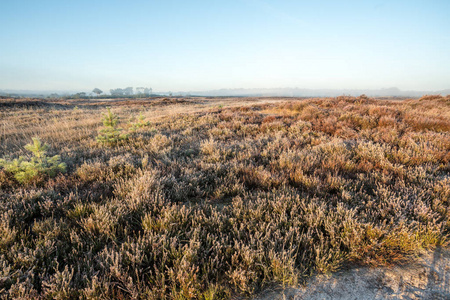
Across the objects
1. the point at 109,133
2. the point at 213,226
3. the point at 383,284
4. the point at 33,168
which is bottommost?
the point at 383,284

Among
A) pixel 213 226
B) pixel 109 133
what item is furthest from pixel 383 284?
pixel 109 133

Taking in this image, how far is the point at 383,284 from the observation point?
6.74ft

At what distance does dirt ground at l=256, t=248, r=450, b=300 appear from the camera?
194cm

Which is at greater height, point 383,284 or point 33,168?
point 33,168

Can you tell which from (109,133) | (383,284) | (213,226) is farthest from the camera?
(109,133)

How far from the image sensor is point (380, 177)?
12.8ft

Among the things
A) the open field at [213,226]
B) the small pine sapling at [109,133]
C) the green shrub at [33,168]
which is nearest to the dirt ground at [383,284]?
the open field at [213,226]

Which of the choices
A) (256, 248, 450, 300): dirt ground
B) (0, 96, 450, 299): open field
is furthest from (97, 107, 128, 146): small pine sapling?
(256, 248, 450, 300): dirt ground

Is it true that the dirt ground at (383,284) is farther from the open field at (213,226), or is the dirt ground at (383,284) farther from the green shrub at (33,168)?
the green shrub at (33,168)

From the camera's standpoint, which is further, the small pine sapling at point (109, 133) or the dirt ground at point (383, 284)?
the small pine sapling at point (109, 133)

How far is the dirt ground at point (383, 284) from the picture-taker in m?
1.94

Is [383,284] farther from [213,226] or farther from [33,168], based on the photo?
[33,168]

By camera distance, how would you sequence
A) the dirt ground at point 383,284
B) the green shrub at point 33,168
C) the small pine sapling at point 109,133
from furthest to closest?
the small pine sapling at point 109,133 < the green shrub at point 33,168 < the dirt ground at point 383,284

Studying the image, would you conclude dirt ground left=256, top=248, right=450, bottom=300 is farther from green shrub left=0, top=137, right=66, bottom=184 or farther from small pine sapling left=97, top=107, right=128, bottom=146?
small pine sapling left=97, top=107, right=128, bottom=146
